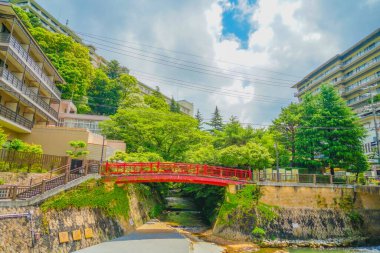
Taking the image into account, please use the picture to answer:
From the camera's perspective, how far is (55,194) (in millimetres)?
15016

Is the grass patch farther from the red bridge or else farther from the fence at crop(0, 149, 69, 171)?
the fence at crop(0, 149, 69, 171)

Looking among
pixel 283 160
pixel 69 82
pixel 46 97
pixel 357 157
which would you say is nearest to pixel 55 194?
pixel 46 97

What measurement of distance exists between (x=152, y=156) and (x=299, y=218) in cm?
1642

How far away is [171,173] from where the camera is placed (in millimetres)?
21266

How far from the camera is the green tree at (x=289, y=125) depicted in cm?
3422

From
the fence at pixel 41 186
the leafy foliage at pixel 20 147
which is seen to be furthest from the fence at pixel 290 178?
the leafy foliage at pixel 20 147

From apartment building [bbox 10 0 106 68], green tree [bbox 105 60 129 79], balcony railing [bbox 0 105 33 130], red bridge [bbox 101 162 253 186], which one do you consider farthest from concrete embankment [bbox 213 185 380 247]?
apartment building [bbox 10 0 106 68]

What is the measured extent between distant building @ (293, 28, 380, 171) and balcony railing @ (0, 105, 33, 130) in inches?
2172

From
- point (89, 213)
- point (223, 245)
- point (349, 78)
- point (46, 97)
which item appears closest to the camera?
point (89, 213)

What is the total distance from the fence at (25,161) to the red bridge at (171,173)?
4.50 metres

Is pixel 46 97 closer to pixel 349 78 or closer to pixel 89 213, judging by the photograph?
pixel 89 213

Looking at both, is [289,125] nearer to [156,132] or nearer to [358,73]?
[156,132]

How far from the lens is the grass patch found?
14.7m

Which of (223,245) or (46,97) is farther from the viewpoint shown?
(46,97)
